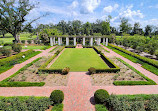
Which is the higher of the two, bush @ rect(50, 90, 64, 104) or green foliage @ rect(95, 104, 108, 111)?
bush @ rect(50, 90, 64, 104)

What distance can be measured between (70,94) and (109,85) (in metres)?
4.49

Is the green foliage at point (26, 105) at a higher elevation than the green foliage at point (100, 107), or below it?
higher

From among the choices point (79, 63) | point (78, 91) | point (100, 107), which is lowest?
point (100, 107)

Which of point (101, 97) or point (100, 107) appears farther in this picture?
point (101, 97)

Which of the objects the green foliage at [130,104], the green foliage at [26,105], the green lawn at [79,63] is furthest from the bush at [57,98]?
the green lawn at [79,63]

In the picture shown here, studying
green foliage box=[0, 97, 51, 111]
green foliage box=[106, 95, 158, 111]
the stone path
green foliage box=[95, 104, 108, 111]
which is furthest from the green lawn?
green foliage box=[0, 97, 51, 111]

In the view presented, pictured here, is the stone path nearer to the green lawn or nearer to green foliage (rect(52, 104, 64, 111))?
green foliage (rect(52, 104, 64, 111))

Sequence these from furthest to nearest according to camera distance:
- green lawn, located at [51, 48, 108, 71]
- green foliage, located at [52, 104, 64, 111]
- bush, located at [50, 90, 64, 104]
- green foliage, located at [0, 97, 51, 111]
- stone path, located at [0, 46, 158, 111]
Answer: green lawn, located at [51, 48, 108, 71] → stone path, located at [0, 46, 158, 111] → bush, located at [50, 90, 64, 104] → green foliage, located at [52, 104, 64, 111] → green foliage, located at [0, 97, 51, 111]

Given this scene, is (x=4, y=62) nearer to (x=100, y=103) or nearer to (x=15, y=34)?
(x=100, y=103)

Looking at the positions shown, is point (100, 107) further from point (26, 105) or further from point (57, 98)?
point (26, 105)

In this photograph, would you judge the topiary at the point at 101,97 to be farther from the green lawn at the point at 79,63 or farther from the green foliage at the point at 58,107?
the green lawn at the point at 79,63

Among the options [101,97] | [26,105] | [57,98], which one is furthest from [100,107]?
[26,105]

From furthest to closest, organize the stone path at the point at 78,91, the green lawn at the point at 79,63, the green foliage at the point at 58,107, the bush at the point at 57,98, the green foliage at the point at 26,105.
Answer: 1. the green lawn at the point at 79,63
2. the stone path at the point at 78,91
3. the bush at the point at 57,98
4. the green foliage at the point at 58,107
5. the green foliage at the point at 26,105

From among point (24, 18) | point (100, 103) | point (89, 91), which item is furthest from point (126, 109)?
point (24, 18)
